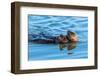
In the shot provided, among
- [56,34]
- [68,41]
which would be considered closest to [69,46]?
[68,41]

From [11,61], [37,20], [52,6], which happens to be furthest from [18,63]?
[52,6]

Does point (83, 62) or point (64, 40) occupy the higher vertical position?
point (64, 40)

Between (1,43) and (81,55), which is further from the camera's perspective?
(81,55)

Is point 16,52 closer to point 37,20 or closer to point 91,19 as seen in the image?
point 37,20

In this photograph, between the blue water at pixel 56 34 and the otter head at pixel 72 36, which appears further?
the otter head at pixel 72 36

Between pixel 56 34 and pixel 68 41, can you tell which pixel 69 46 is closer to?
pixel 68 41

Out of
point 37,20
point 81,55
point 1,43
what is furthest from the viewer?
point 81,55

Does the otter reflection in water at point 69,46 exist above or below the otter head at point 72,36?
below

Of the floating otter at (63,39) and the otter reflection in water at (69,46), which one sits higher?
the floating otter at (63,39)
